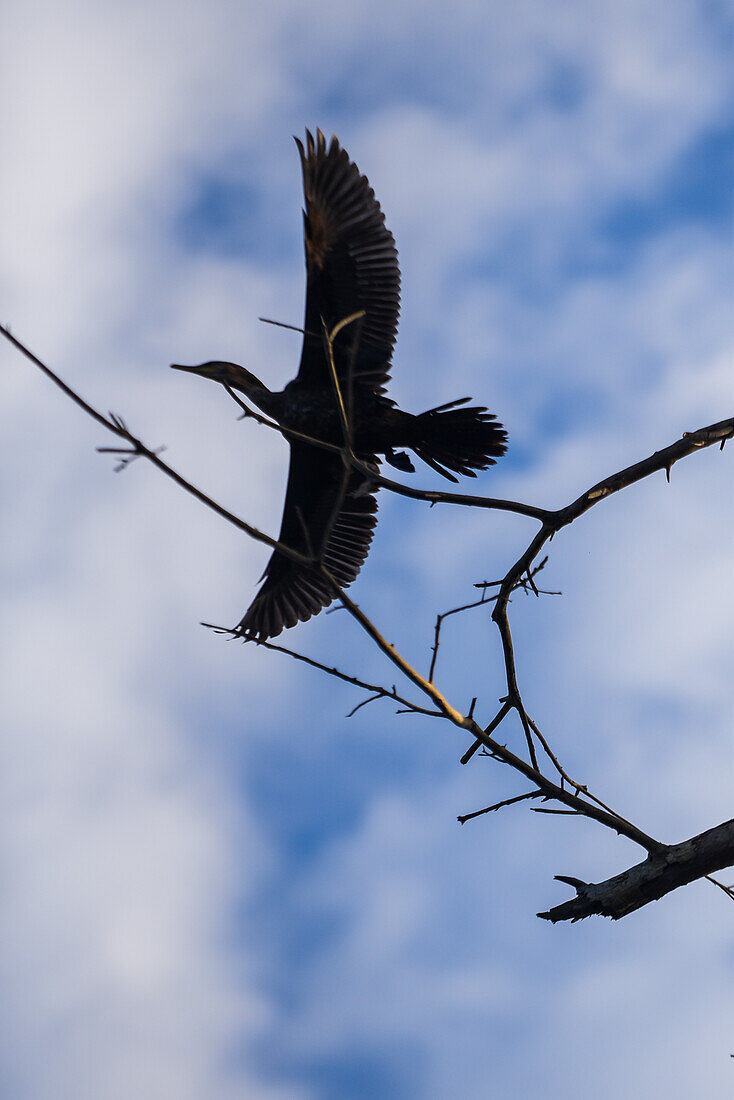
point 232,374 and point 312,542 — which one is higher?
point 232,374

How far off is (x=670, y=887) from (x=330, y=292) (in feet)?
12.3

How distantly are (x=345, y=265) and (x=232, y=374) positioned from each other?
3.20 feet

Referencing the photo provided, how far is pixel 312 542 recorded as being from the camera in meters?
6.75

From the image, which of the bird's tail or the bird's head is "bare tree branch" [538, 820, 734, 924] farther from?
the bird's head

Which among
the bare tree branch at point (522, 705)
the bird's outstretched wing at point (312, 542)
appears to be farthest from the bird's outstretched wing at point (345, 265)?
the bare tree branch at point (522, 705)

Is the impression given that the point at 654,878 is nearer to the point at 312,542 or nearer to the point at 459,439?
the point at 459,439

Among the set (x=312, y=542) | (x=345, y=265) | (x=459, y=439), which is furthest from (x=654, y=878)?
(x=312, y=542)

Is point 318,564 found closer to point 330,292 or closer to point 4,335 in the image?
point 4,335

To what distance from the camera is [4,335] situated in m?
2.34

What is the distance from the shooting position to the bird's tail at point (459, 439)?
5.15m

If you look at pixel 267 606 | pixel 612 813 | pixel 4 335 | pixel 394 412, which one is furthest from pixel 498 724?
pixel 267 606

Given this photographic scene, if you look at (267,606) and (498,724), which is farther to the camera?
(267,606)

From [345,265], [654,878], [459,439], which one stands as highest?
[345,265]

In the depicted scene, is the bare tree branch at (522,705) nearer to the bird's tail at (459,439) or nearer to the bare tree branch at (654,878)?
the bare tree branch at (654,878)
